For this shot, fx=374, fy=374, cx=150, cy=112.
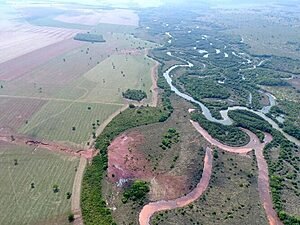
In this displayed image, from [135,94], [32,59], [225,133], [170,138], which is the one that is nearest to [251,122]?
[225,133]

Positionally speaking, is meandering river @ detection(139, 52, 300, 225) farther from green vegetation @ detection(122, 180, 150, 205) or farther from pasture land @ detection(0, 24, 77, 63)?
pasture land @ detection(0, 24, 77, 63)

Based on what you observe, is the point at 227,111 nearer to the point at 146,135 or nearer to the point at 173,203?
the point at 146,135

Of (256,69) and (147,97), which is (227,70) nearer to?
(256,69)

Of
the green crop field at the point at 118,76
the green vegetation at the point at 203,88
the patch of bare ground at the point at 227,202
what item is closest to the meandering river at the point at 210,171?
the patch of bare ground at the point at 227,202

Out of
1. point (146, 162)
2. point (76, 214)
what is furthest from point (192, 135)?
point (76, 214)

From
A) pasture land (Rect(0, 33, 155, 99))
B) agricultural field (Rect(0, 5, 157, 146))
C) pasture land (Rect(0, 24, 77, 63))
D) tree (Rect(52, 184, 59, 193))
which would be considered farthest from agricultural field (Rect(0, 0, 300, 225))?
pasture land (Rect(0, 24, 77, 63))

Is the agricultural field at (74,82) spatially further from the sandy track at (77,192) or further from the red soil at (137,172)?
the red soil at (137,172)
